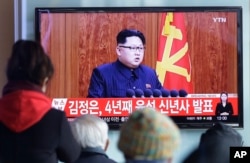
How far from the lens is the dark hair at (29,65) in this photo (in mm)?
2537

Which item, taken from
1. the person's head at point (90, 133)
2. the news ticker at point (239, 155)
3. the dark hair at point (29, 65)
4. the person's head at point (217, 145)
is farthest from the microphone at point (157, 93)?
the dark hair at point (29, 65)

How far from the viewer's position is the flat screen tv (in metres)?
4.27

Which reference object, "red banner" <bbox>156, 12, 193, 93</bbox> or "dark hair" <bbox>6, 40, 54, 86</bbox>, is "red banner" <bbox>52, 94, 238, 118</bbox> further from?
"dark hair" <bbox>6, 40, 54, 86</bbox>

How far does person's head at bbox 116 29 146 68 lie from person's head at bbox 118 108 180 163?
8.94 ft

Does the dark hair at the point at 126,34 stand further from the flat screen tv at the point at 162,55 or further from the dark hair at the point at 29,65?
the dark hair at the point at 29,65

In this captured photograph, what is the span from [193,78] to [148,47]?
42 cm

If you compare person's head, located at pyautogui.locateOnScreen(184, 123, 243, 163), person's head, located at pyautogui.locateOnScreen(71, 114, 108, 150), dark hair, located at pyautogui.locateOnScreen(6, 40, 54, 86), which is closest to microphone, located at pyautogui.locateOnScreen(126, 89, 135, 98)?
person's head, located at pyautogui.locateOnScreen(184, 123, 243, 163)

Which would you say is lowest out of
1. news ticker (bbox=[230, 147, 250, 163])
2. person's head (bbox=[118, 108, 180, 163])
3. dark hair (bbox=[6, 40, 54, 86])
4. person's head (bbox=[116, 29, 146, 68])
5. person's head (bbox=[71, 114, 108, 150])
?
news ticker (bbox=[230, 147, 250, 163])

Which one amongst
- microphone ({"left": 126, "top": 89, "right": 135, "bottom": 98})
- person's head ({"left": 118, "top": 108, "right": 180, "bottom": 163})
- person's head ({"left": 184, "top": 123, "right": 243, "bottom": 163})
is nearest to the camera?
person's head ({"left": 118, "top": 108, "right": 180, "bottom": 163})

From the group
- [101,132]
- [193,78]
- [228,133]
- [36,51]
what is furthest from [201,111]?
[36,51]

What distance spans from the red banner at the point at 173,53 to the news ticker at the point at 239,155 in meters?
0.86

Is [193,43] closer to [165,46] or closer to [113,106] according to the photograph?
[165,46]

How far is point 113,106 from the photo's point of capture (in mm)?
4273

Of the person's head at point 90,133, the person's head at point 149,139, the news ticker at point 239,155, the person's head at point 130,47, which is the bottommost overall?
the news ticker at point 239,155
